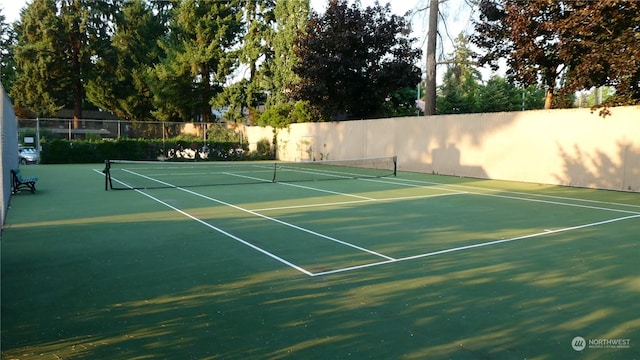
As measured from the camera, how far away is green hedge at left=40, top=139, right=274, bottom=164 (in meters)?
24.9

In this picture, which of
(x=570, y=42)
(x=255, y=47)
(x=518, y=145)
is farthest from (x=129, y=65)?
(x=570, y=42)

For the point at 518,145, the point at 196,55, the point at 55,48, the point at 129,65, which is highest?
the point at 55,48

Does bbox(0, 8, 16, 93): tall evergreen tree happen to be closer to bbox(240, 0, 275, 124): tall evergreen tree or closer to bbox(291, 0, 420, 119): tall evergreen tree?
bbox(240, 0, 275, 124): tall evergreen tree

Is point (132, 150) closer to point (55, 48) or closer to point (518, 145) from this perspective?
point (55, 48)

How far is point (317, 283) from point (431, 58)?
786 inches

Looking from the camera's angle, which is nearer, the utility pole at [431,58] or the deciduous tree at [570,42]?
the deciduous tree at [570,42]

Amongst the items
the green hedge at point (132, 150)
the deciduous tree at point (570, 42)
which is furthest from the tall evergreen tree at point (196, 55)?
the deciduous tree at point (570, 42)

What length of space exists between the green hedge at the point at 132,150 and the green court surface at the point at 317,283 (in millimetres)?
17325

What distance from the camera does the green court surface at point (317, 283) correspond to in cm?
332

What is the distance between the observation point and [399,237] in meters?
6.97

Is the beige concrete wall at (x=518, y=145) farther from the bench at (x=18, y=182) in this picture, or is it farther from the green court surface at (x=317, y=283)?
the bench at (x=18, y=182)

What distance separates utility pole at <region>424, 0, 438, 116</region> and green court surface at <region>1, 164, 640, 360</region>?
14.0m

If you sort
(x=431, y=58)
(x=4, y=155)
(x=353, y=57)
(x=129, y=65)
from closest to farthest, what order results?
(x=4, y=155) < (x=431, y=58) < (x=353, y=57) < (x=129, y=65)

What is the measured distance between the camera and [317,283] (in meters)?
4.73
